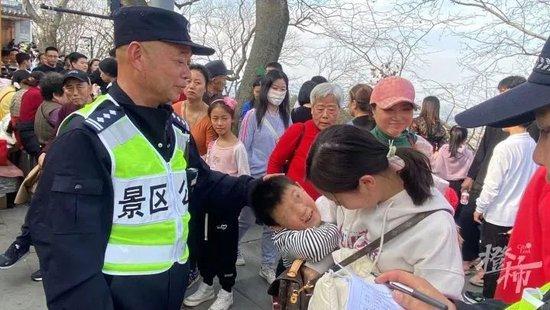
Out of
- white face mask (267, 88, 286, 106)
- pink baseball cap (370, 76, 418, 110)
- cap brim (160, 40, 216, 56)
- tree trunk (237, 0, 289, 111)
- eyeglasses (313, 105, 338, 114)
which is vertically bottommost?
eyeglasses (313, 105, 338, 114)

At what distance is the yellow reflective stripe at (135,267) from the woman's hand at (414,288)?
2.59 feet

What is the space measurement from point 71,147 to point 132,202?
0.90ft

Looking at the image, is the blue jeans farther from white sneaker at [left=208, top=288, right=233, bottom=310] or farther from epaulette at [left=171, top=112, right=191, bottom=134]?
epaulette at [left=171, top=112, right=191, bottom=134]

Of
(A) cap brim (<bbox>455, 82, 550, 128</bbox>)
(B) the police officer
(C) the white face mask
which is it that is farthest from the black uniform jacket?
(C) the white face mask

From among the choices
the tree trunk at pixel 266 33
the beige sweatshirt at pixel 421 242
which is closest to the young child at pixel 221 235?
the beige sweatshirt at pixel 421 242

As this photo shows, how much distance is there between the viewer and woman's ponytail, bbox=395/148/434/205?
5.17 ft

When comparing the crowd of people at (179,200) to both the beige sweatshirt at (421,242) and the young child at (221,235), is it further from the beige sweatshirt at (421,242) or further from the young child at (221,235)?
the young child at (221,235)

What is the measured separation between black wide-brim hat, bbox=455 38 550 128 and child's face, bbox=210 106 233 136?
2.90m

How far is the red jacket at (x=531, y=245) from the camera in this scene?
1.75 metres

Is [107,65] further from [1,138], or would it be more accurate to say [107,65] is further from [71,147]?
[71,147]

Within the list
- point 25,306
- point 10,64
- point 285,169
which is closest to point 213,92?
point 285,169

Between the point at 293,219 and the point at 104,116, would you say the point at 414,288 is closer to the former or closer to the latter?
the point at 293,219

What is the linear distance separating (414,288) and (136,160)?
1004 mm

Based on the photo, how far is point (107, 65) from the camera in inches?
243
